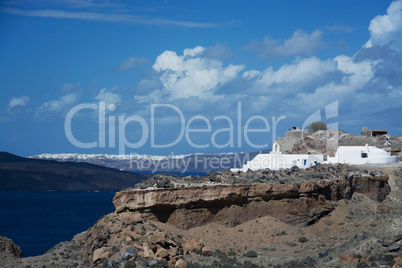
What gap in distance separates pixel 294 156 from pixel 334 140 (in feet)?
57.2

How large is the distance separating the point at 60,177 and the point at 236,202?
107m

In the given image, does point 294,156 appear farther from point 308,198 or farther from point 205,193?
point 205,193

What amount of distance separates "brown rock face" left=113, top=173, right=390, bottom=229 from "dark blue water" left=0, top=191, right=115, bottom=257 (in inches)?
704

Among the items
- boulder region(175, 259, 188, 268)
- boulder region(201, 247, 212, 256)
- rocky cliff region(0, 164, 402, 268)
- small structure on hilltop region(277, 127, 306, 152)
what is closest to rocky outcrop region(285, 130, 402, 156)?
small structure on hilltop region(277, 127, 306, 152)

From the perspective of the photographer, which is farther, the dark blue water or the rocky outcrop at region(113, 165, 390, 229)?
the dark blue water

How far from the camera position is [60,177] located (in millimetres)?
131750

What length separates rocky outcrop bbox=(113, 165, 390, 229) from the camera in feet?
89.5

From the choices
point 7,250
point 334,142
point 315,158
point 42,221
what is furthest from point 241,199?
point 42,221

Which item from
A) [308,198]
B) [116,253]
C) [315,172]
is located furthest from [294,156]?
[116,253]

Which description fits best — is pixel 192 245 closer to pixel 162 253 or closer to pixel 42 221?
pixel 162 253

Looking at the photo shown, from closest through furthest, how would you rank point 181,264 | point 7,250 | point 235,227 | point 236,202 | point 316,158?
point 181,264 → point 7,250 → point 235,227 → point 236,202 → point 316,158

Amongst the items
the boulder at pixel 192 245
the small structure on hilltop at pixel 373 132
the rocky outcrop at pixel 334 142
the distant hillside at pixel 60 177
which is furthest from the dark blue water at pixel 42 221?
the small structure on hilltop at pixel 373 132

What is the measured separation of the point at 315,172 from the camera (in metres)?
37.0

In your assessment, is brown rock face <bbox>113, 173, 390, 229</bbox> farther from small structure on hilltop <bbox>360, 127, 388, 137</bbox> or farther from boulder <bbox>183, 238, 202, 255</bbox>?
small structure on hilltop <bbox>360, 127, 388, 137</bbox>
